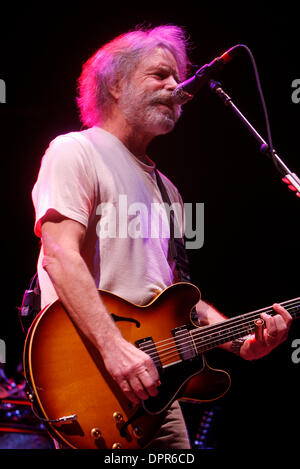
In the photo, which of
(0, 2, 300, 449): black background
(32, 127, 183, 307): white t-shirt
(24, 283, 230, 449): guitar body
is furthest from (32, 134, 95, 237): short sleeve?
(0, 2, 300, 449): black background

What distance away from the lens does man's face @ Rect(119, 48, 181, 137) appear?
250 cm

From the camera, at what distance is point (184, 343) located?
1934mm

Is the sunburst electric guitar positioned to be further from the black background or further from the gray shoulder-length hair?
the black background

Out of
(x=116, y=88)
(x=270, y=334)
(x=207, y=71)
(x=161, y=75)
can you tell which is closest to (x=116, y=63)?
(x=116, y=88)

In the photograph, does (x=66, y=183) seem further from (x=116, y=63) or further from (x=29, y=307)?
(x=116, y=63)

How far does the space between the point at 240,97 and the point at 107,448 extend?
3670 millimetres

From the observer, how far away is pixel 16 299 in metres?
4.24

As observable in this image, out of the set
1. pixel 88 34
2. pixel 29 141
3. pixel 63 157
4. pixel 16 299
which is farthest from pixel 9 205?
pixel 63 157

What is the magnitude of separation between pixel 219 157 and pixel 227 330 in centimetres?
274

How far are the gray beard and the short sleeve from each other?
1.77 feet

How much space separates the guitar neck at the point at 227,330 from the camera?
2.00 m

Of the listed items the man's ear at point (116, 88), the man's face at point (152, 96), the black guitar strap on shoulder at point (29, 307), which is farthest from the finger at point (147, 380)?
the man's ear at point (116, 88)

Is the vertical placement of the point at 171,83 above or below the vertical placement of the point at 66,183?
above

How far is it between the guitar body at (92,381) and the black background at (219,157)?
250 cm
